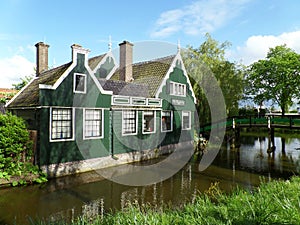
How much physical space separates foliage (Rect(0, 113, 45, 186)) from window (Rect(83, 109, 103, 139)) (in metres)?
2.93

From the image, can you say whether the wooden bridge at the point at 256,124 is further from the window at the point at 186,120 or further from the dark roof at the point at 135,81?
the dark roof at the point at 135,81

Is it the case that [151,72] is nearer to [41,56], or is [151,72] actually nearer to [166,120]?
[166,120]

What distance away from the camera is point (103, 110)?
13117 mm

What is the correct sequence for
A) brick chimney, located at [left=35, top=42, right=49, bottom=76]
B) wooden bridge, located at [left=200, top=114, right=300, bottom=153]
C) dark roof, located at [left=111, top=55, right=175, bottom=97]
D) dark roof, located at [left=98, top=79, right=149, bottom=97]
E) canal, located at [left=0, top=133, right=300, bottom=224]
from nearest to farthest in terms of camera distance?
canal, located at [left=0, top=133, right=300, bottom=224]
dark roof, located at [left=98, top=79, right=149, bottom=97]
brick chimney, located at [left=35, top=42, right=49, bottom=76]
dark roof, located at [left=111, top=55, right=175, bottom=97]
wooden bridge, located at [left=200, top=114, right=300, bottom=153]

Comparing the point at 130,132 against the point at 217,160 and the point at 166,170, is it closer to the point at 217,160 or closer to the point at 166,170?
the point at 166,170

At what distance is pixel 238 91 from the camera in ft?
87.2

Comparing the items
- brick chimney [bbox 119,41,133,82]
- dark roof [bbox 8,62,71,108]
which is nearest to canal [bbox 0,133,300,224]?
dark roof [bbox 8,62,71,108]

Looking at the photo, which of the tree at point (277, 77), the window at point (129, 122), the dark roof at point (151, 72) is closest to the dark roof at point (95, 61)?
the dark roof at point (151, 72)

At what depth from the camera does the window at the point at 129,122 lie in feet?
47.3

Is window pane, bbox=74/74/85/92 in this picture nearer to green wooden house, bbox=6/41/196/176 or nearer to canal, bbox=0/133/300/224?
green wooden house, bbox=6/41/196/176

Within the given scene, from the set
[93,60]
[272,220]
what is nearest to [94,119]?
[93,60]

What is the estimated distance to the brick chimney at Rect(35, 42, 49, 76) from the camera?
1620 cm

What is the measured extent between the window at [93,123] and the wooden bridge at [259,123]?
45.3 feet

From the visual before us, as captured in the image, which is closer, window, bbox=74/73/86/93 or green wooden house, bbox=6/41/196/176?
green wooden house, bbox=6/41/196/176
